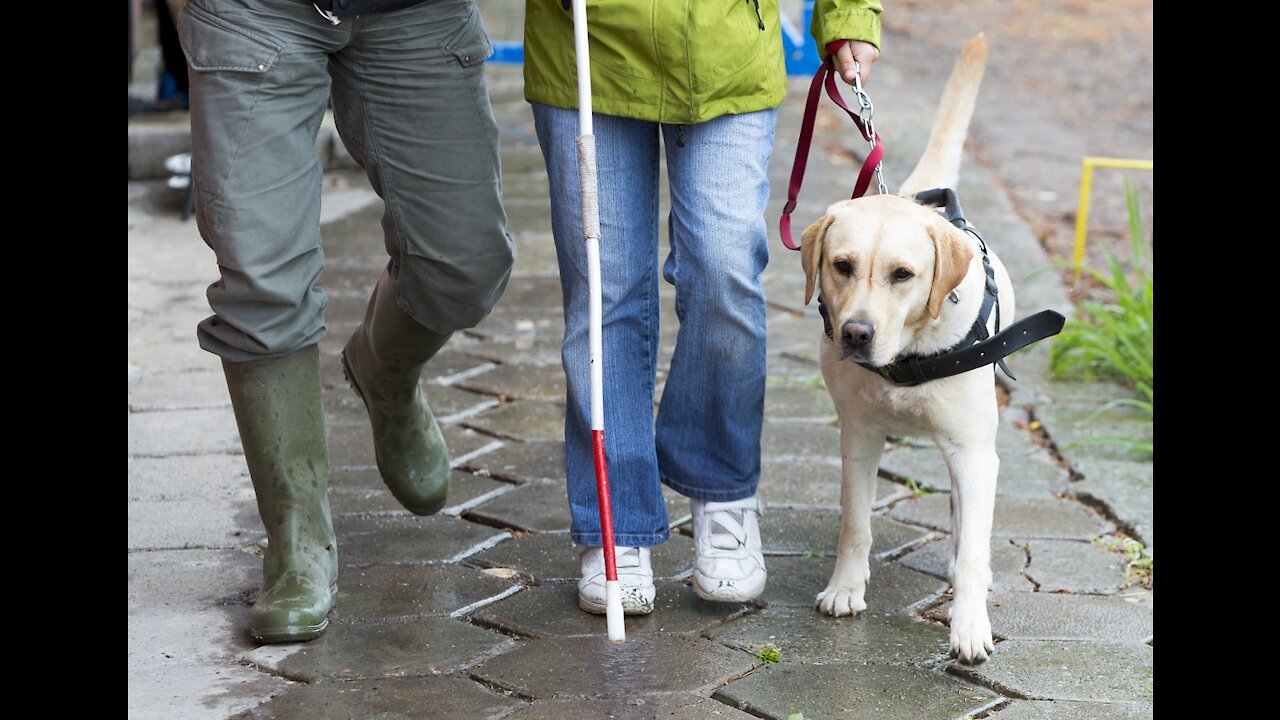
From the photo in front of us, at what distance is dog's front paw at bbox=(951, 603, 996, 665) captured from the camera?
2.89m

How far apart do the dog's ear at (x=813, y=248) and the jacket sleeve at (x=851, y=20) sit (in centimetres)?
39

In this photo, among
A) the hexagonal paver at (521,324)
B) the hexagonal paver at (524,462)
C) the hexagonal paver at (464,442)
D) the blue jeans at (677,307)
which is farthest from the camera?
the hexagonal paver at (521,324)

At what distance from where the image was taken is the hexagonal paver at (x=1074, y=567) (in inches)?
132

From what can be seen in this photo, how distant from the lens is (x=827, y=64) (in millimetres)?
3119

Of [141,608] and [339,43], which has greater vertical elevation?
[339,43]

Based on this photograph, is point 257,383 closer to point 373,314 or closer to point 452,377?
point 373,314

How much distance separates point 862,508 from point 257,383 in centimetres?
133

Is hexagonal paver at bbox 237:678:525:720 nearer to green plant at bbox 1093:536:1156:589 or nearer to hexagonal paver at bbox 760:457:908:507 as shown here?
hexagonal paver at bbox 760:457:908:507

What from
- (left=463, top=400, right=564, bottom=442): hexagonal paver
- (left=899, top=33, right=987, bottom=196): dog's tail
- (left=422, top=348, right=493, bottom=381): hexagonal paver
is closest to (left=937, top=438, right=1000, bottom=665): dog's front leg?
(left=899, top=33, right=987, bottom=196): dog's tail

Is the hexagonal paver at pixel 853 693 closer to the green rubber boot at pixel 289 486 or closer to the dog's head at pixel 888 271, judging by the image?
the dog's head at pixel 888 271

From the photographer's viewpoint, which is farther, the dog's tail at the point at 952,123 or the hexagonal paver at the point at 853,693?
the dog's tail at the point at 952,123

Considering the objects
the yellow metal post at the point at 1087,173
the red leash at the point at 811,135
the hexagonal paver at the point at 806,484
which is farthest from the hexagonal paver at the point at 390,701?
the yellow metal post at the point at 1087,173

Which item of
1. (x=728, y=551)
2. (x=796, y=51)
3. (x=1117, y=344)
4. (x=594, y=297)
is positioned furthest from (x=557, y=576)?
(x=796, y=51)

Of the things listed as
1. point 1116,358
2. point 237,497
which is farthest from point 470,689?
point 1116,358
